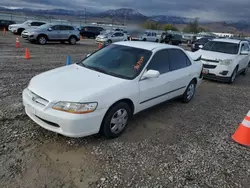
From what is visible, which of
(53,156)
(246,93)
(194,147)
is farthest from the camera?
(246,93)

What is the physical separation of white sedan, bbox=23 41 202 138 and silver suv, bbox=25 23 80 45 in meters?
12.9

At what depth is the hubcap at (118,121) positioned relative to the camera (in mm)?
3537

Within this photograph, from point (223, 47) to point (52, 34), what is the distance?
1250 cm

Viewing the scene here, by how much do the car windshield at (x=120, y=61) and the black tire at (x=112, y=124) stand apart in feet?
1.84

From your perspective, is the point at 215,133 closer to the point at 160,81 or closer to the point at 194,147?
the point at 194,147

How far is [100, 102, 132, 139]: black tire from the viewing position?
3387 millimetres

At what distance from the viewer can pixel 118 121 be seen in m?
3.62

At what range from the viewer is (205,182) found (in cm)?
290

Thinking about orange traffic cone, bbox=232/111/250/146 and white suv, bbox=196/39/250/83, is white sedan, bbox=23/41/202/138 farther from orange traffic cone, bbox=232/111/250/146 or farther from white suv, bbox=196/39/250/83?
white suv, bbox=196/39/250/83

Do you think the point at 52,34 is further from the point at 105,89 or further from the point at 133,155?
the point at 133,155

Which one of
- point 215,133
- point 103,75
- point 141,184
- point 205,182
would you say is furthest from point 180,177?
point 103,75

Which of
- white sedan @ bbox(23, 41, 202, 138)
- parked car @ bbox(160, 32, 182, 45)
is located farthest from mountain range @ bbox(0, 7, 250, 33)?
white sedan @ bbox(23, 41, 202, 138)

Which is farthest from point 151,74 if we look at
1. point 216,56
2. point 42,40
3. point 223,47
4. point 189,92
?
point 42,40

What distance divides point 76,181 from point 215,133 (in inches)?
115
